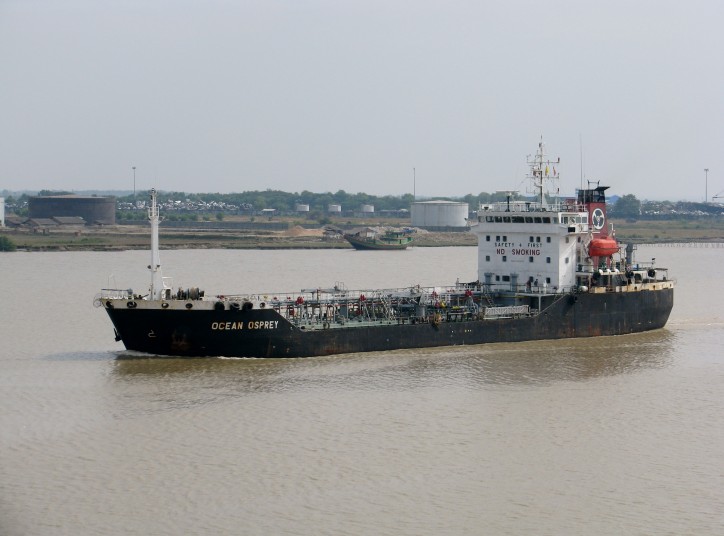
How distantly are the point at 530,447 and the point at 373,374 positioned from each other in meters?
8.27

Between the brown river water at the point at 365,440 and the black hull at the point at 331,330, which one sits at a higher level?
the black hull at the point at 331,330

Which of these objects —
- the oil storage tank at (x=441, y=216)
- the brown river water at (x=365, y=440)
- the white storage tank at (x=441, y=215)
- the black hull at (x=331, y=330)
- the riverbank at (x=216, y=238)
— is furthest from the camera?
the white storage tank at (x=441, y=215)

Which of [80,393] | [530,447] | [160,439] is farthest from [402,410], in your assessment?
[80,393]

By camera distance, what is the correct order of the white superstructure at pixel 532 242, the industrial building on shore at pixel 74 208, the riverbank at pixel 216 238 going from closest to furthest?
the white superstructure at pixel 532 242 < the riverbank at pixel 216 238 < the industrial building on shore at pixel 74 208

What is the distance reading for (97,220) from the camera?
144m

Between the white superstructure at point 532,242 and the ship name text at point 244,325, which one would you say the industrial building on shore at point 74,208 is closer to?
the white superstructure at point 532,242

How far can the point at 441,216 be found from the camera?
509 feet

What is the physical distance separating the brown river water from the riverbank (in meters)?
69.3

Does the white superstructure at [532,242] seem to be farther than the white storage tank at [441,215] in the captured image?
No

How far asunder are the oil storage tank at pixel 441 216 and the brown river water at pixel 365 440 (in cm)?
11449

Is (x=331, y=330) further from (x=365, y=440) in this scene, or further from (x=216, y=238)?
(x=216, y=238)

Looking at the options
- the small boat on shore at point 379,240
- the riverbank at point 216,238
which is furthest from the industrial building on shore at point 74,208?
the small boat on shore at point 379,240

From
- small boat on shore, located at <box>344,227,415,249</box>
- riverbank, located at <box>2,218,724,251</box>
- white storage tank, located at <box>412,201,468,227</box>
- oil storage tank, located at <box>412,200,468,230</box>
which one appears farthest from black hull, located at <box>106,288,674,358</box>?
white storage tank, located at <box>412,201,468,227</box>

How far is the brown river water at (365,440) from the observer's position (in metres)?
19.8
